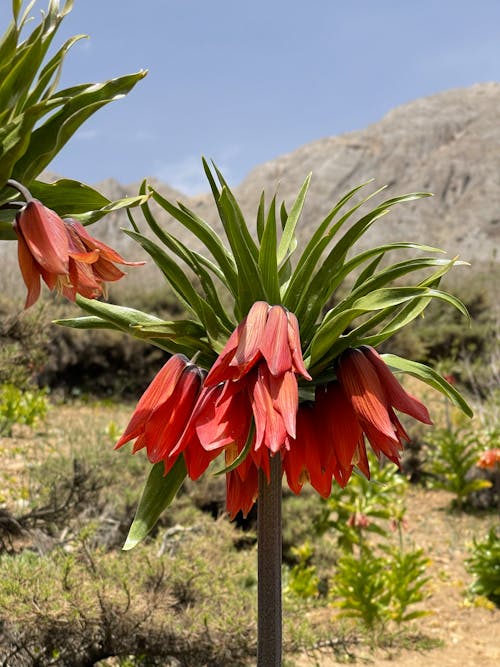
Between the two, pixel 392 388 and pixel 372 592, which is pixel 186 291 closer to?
pixel 392 388

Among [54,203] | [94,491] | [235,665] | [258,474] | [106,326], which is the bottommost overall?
[235,665]

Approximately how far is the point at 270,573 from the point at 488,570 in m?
4.73

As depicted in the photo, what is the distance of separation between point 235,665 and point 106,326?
1.93m

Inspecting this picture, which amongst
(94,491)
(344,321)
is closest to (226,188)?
(344,321)

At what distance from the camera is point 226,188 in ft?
4.58

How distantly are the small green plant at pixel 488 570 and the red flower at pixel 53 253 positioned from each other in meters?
5.00

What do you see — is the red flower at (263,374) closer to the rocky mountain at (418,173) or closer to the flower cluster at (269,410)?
the flower cluster at (269,410)

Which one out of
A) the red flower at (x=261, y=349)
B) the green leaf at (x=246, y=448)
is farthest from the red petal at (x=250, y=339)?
the green leaf at (x=246, y=448)

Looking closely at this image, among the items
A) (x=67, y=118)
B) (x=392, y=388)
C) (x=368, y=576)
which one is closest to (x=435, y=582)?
(x=368, y=576)

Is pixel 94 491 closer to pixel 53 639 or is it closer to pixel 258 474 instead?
pixel 53 639

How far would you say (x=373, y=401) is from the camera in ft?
4.45

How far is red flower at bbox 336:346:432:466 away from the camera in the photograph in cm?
135

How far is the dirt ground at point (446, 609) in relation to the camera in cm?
431

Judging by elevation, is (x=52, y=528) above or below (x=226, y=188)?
below
